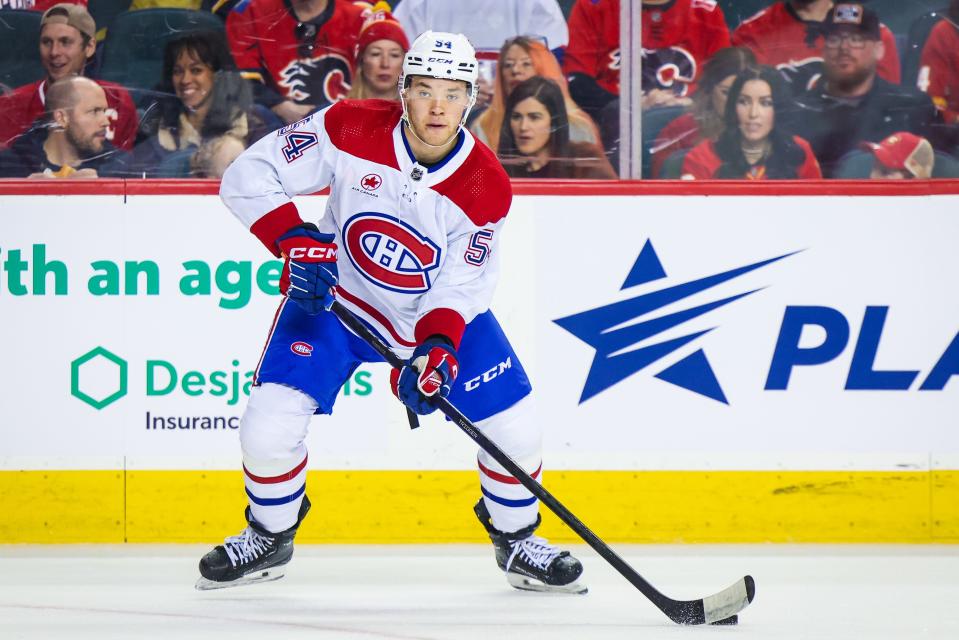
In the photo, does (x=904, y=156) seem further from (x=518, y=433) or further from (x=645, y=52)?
(x=518, y=433)

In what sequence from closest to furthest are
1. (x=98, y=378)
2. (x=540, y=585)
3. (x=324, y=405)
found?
(x=324, y=405) < (x=540, y=585) < (x=98, y=378)

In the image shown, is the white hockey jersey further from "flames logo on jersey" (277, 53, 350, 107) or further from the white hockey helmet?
"flames logo on jersey" (277, 53, 350, 107)

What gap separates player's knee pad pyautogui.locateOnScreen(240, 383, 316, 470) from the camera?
3053 mm

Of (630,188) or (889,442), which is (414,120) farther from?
(889,442)

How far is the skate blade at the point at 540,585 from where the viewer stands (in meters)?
3.20

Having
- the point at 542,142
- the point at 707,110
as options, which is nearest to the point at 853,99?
the point at 707,110

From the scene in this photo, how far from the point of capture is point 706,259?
13.0 feet

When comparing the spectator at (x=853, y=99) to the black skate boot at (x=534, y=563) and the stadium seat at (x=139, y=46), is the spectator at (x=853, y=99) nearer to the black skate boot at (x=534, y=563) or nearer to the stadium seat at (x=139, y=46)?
the black skate boot at (x=534, y=563)

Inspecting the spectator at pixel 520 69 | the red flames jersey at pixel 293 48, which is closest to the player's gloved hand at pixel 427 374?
the spectator at pixel 520 69

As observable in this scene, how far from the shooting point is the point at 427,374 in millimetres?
2959

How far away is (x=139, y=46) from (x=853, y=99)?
215cm

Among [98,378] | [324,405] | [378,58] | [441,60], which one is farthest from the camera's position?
[378,58]

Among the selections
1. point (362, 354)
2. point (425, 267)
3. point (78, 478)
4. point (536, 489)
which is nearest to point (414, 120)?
point (425, 267)

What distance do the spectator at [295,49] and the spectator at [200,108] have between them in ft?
0.18
